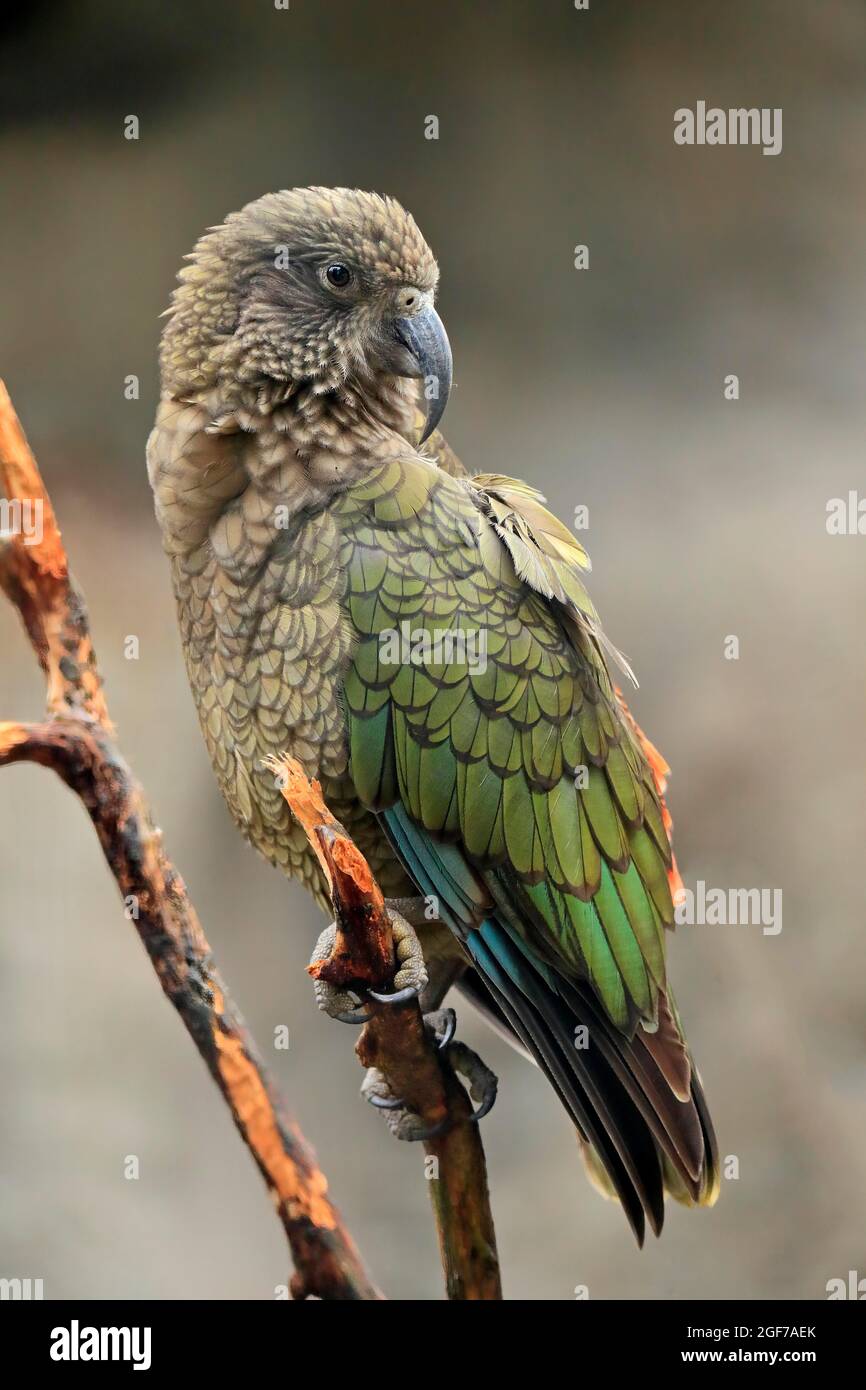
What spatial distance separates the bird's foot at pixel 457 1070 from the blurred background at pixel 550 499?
0.56 meters

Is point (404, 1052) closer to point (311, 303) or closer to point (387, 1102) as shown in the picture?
point (387, 1102)

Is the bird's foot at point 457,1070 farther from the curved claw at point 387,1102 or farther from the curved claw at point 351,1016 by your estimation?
the curved claw at point 351,1016

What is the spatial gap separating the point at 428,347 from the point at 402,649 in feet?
1.29

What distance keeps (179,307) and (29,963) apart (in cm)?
129

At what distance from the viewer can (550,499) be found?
234 cm

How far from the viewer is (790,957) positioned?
220 cm

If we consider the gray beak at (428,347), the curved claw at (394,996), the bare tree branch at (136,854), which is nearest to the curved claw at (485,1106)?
the bare tree branch at (136,854)

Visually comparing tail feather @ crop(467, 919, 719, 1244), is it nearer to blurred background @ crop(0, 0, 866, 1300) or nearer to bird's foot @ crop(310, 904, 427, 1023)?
bird's foot @ crop(310, 904, 427, 1023)

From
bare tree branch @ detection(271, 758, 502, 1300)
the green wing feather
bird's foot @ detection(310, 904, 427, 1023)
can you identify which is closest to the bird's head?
the green wing feather

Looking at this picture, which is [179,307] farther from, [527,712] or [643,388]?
[643,388]

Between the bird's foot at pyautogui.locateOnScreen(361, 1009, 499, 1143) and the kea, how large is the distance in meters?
0.19

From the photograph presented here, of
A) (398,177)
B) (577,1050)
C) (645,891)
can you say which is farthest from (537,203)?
(577,1050)

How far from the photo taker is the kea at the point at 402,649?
57.0 inches

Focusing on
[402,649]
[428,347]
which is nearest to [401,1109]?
[402,649]
